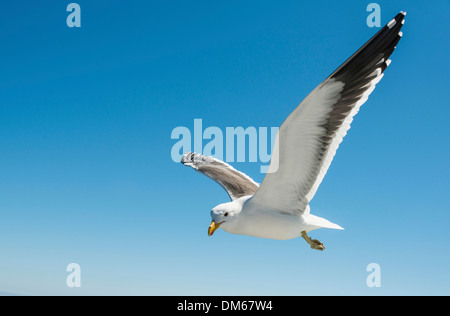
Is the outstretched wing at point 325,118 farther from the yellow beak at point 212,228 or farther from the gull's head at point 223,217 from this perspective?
the yellow beak at point 212,228

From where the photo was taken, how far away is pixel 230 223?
4.90m

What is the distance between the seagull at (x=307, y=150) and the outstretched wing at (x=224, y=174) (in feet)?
3.84

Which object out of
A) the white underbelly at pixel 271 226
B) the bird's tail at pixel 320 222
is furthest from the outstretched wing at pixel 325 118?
the bird's tail at pixel 320 222

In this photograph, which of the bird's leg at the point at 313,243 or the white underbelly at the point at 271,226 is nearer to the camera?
the white underbelly at the point at 271,226

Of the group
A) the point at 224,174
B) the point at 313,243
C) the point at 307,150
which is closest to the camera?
the point at 307,150

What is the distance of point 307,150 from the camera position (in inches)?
186

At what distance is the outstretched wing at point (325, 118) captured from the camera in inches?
173

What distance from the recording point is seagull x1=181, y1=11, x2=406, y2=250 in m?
4.43

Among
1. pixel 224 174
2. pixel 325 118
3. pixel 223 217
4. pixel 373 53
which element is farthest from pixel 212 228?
pixel 373 53

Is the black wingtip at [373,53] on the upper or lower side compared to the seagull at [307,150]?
upper

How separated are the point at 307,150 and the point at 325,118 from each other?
0.40m

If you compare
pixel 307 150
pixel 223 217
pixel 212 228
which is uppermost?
pixel 307 150

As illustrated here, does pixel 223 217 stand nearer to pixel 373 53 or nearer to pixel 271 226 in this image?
pixel 271 226

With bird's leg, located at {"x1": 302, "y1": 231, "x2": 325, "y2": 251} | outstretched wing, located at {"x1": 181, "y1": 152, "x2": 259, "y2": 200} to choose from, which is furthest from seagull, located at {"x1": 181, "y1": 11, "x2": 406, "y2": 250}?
outstretched wing, located at {"x1": 181, "y1": 152, "x2": 259, "y2": 200}
